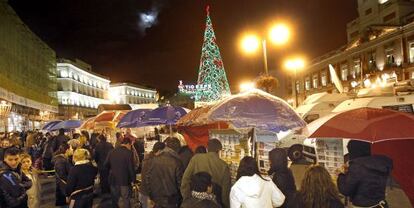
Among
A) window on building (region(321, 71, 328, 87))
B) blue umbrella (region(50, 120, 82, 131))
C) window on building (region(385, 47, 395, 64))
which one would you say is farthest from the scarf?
window on building (region(321, 71, 328, 87))

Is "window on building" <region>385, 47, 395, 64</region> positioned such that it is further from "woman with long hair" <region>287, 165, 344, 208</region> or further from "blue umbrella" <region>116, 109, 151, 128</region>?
"woman with long hair" <region>287, 165, 344, 208</region>

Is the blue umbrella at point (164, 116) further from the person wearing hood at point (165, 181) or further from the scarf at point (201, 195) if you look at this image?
the scarf at point (201, 195)

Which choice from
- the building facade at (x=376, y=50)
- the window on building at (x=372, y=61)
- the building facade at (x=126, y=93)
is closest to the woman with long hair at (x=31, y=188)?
the building facade at (x=376, y=50)

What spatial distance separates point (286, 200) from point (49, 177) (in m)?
14.6

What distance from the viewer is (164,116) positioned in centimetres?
1077

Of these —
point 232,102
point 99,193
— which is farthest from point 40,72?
point 232,102

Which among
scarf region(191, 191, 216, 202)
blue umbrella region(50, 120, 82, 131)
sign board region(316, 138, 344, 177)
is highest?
blue umbrella region(50, 120, 82, 131)

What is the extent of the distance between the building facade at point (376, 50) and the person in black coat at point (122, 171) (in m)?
24.3

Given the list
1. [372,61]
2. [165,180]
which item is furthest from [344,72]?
[165,180]

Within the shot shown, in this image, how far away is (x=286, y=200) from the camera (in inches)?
213

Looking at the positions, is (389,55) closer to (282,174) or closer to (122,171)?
(122,171)

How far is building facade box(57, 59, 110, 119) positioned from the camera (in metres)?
82.7

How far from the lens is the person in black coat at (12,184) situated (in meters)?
5.61

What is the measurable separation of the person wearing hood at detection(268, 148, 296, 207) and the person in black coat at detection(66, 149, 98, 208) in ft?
11.4
